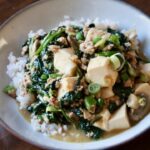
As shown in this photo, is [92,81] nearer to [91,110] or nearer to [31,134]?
[91,110]

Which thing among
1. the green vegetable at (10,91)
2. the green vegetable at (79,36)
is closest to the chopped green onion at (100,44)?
the green vegetable at (79,36)

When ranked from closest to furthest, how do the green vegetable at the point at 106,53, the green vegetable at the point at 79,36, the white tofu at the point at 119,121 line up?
the white tofu at the point at 119,121
the green vegetable at the point at 106,53
the green vegetable at the point at 79,36

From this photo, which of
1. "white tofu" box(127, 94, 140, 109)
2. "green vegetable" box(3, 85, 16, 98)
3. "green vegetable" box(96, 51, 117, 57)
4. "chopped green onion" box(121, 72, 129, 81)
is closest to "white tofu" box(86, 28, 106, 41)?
"green vegetable" box(96, 51, 117, 57)

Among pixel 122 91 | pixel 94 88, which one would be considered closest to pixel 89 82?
pixel 94 88

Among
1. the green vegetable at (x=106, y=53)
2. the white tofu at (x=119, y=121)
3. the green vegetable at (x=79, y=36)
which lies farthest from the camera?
the green vegetable at (x=79, y=36)

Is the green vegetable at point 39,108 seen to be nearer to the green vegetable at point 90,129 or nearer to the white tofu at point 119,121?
the green vegetable at point 90,129

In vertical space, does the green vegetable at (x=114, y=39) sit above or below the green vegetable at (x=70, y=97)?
above

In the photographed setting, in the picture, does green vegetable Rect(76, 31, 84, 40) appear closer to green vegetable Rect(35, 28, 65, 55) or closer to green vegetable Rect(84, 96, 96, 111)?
green vegetable Rect(35, 28, 65, 55)
